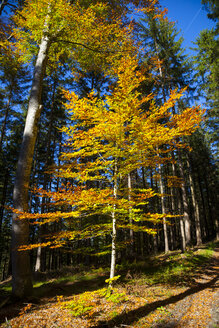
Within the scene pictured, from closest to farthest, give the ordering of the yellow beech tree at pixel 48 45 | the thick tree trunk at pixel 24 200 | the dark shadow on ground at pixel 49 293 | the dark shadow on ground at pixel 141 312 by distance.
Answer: the dark shadow on ground at pixel 141 312 < the dark shadow on ground at pixel 49 293 < the thick tree trunk at pixel 24 200 < the yellow beech tree at pixel 48 45

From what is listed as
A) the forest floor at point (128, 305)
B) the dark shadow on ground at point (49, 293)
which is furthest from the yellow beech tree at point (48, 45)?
the forest floor at point (128, 305)

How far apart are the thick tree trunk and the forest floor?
49cm

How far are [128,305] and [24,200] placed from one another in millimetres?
4485

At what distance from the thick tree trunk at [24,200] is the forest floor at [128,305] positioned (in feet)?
1.61

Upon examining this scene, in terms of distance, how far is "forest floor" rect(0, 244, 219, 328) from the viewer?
163 inches

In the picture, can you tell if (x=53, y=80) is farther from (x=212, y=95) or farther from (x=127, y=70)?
(x=212, y=95)

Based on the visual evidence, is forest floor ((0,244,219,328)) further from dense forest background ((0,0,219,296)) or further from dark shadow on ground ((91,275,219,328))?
dense forest background ((0,0,219,296))

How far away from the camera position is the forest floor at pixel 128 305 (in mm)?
4129

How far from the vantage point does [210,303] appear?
502 centimetres

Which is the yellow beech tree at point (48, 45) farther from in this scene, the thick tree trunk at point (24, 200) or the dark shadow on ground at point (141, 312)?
the dark shadow on ground at point (141, 312)

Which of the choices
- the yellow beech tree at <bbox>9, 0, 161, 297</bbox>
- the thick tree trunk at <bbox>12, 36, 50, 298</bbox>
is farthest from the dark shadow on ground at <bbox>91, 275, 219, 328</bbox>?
the yellow beech tree at <bbox>9, 0, 161, 297</bbox>

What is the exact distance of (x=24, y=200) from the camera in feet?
18.5

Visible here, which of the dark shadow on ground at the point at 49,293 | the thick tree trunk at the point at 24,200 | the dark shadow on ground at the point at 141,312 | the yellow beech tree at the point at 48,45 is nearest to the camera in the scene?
the dark shadow on ground at the point at 141,312

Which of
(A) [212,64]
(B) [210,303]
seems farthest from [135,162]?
(A) [212,64]
